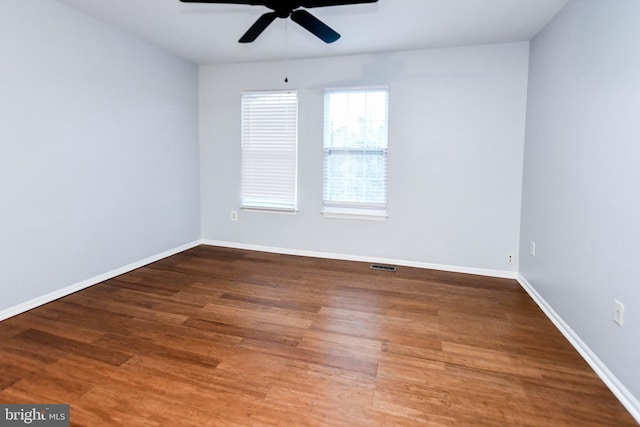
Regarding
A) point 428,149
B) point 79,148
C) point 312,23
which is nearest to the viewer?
point 312,23

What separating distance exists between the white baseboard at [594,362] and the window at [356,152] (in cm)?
187

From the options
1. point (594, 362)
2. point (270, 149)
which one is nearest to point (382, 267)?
Result: point (270, 149)

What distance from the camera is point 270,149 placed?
4.54 meters

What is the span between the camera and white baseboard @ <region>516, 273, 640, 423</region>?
175cm

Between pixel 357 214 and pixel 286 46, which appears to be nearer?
pixel 286 46

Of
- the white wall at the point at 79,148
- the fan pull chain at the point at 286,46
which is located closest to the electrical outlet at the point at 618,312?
the fan pull chain at the point at 286,46

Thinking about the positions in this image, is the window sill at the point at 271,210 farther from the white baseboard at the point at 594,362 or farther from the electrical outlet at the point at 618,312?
the electrical outlet at the point at 618,312

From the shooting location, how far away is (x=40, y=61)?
9.14ft

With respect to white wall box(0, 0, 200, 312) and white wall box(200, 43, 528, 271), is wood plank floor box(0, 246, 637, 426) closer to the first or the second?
white wall box(0, 0, 200, 312)

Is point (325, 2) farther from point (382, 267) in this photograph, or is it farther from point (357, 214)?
point (382, 267)

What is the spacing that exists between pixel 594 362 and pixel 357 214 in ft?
8.54

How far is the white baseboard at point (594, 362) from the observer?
1.75m

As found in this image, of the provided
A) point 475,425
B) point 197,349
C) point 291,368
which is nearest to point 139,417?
point 197,349

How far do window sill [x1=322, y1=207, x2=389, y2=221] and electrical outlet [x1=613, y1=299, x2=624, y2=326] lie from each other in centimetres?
241
